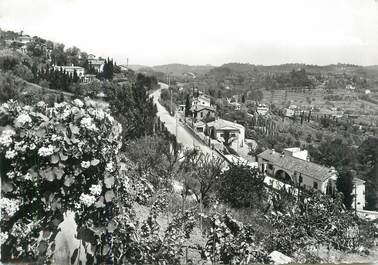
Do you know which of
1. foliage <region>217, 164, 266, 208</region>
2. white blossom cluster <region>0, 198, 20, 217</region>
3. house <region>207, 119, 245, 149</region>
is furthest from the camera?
house <region>207, 119, 245, 149</region>

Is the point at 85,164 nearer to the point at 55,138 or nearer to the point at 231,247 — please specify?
the point at 55,138

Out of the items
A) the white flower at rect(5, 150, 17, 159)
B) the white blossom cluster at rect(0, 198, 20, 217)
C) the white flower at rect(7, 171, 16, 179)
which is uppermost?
the white flower at rect(5, 150, 17, 159)

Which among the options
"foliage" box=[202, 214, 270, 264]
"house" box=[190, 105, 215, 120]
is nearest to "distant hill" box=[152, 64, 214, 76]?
"house" box=[190, 105, 215, 120]

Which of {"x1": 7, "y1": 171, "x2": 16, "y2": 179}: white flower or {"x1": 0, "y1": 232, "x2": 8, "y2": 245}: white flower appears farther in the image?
{"x1": 0, "y1": 232, "x2": 8, "y2": 245}: white flower

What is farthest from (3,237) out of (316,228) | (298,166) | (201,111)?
(201,111)

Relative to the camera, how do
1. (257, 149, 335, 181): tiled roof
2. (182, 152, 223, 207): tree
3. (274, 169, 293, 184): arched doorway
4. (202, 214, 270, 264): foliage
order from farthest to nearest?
(274, 169, 293, 184): arched doorway, (257, 149, 335, 181): tiled roof, (182, 152, 223, 207): tree, (202, 214, 270, 264): foliage

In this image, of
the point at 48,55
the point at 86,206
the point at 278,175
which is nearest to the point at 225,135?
the point at 278,175

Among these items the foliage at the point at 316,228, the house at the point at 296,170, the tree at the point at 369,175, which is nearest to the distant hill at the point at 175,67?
the foliage at the point at 316,228

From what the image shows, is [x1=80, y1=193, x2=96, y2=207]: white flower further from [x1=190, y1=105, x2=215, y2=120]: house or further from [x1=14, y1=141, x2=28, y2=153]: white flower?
[x1=190, y1=105, x2=215, y2=120]: house

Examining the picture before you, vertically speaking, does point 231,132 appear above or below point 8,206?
below
